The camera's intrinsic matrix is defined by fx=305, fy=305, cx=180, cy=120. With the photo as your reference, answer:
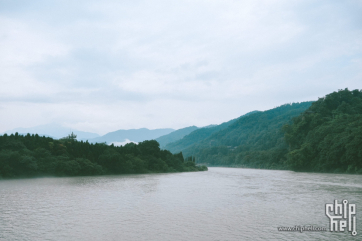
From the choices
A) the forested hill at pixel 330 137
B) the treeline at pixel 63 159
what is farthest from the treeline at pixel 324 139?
the treeline at pixel 63 159

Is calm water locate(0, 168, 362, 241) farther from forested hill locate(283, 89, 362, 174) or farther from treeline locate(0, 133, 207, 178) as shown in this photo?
forested hill locate(283, 89, 362, 174)

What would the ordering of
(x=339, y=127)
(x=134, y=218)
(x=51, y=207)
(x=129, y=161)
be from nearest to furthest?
(x=134, y=218) < (x=51, y=207) < (x=129, y=161) < (x=339, y=127)

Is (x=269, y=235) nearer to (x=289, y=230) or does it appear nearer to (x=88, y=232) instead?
(x=289, y=230)

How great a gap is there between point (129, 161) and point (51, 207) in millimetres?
45925

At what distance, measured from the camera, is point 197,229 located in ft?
49.4

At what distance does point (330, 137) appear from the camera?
70312mm

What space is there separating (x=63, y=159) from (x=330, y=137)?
57.7 m

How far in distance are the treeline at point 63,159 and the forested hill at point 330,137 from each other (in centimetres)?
3660

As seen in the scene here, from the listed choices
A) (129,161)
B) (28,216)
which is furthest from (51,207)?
(129,161)

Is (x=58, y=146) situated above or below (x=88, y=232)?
above

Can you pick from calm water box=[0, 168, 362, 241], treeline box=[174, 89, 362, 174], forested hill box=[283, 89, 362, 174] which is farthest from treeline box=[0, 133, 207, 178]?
treeline box=[174, 89, 362, 174]

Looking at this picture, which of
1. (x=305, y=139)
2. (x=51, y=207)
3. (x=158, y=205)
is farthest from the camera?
(x=305, y=139)

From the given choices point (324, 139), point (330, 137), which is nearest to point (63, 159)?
point (324, 139)

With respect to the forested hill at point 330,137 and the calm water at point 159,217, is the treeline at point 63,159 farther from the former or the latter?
the forested hill at point 330,137
